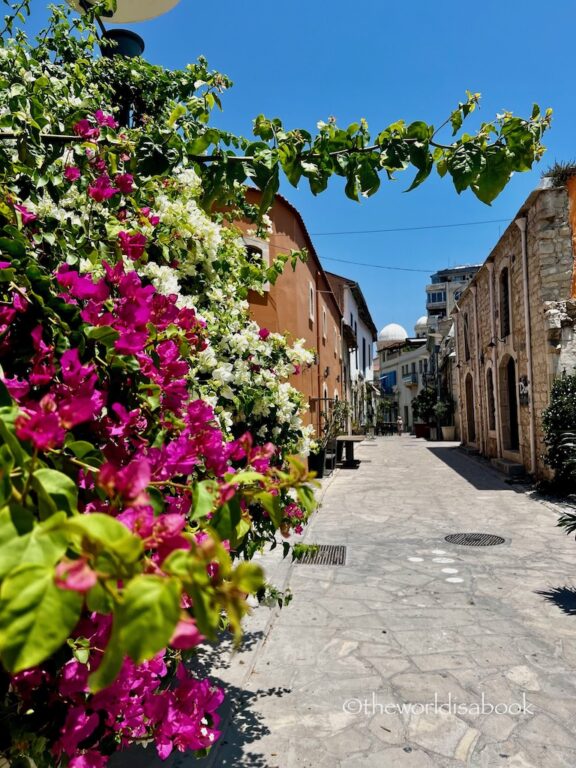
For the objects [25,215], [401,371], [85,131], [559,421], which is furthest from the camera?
[401,371]

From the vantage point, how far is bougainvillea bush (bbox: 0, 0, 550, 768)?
1.88 feet

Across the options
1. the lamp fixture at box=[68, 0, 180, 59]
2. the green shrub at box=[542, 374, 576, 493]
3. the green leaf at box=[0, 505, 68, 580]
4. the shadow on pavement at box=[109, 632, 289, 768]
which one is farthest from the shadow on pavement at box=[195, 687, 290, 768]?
the green shrub at box=[542, 374, 576, 493]

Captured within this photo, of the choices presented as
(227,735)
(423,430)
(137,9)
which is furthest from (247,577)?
(423,430)

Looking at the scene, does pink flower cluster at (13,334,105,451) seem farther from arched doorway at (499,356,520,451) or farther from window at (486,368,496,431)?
window at (486,368,496,431)

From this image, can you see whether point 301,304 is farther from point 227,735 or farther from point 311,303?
point 227,735

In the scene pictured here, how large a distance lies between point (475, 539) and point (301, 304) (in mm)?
8082

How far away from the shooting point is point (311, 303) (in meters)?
15.6

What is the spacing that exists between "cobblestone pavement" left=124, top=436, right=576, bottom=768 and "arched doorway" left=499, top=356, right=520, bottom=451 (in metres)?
8.16

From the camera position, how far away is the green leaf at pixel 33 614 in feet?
1.77

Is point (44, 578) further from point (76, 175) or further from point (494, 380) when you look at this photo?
point (494, 380)

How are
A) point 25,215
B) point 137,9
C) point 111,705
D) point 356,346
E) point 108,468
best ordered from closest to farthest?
point 108,468
point 111,705
point 25,215
point 137,9
point 356,346

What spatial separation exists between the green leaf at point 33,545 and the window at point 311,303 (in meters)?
14.7

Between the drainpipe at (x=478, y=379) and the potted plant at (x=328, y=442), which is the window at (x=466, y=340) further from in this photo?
the potted plant at (x=328, y=442)

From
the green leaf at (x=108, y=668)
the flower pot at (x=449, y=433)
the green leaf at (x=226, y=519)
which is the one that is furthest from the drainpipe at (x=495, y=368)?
the green leaf at (x=108, y=668)
